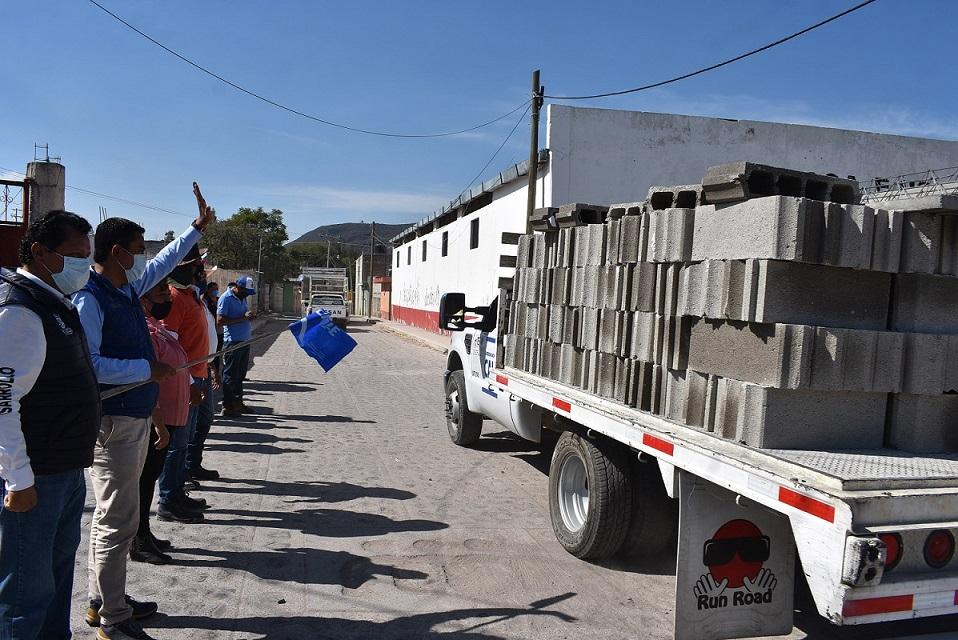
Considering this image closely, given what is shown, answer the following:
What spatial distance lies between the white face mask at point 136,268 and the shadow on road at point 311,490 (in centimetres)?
290

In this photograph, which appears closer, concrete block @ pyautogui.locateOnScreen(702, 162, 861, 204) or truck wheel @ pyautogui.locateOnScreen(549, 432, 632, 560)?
concrete block @ pyautogui.locateOnScreen(702, 162, 861, 204)

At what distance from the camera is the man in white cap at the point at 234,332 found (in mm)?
9047

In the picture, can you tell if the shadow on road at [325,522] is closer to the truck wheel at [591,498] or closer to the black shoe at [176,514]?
the black shoe at [176,514]

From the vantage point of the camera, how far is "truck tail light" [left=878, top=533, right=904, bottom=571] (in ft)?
8.95

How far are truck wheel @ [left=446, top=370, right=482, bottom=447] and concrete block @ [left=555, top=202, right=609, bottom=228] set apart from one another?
3209 mm

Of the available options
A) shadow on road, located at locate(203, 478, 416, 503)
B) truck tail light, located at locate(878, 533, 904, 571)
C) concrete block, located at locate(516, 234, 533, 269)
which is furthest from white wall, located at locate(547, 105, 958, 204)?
truck tail light, located at locate(878, 533, 904, 571)

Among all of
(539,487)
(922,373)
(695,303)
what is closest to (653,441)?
(695,303)

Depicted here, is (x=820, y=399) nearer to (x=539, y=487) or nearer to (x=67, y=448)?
(x=67, y=448)

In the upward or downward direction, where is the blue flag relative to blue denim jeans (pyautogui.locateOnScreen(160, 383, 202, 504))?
upward

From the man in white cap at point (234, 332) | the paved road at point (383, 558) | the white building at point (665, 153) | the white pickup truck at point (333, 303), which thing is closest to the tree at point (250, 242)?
the white pickup truck at point (333, 303)

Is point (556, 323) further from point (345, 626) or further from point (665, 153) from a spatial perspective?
point (665, 153)

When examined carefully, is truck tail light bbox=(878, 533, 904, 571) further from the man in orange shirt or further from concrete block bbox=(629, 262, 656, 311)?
the man in orange shirt

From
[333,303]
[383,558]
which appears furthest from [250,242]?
[383,558]

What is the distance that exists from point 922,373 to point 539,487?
4064 mm
